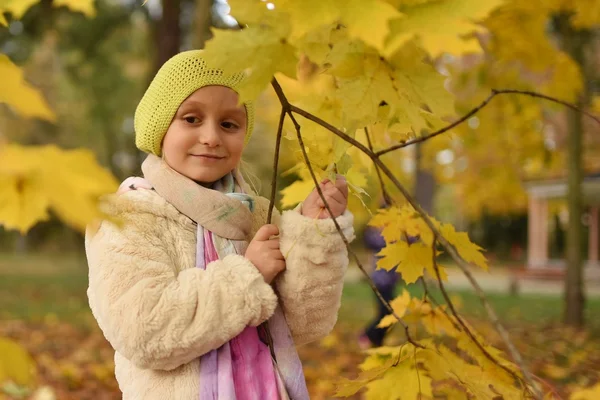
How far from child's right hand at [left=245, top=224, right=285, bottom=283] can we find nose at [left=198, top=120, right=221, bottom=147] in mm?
237

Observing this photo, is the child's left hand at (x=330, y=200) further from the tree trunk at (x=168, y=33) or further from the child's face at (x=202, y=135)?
the tree trunk at (x=168, y=33)

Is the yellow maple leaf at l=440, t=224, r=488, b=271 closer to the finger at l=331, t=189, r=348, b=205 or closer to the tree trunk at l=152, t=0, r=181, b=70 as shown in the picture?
the finger at l=331, t=189, r=348, b=205

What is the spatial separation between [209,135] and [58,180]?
813 millimetres

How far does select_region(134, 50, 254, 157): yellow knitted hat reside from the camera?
1441 mm

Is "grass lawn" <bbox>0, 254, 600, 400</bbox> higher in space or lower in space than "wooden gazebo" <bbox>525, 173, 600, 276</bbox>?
lower

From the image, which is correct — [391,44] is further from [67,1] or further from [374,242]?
[374,242]

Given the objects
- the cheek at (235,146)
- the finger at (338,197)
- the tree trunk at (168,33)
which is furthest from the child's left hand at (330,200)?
the tree trunk at (168,33)

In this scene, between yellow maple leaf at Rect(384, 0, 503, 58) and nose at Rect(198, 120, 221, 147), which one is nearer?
yellow maple leaf at Rect(384, 0, 503, 58)

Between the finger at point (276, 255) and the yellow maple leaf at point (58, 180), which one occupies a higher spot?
the yellow maple leaf at point (58, 180)

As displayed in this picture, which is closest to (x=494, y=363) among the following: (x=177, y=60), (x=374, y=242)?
(x=177, y=60)

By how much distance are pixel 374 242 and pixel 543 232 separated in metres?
15.6

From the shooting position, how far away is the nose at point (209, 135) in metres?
1.43

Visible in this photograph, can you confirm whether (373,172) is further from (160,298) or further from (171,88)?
(160,298)

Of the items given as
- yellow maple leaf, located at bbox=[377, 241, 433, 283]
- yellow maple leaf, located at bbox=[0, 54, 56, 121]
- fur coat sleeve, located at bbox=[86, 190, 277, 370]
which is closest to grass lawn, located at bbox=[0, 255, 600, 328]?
yellow maple leaf, located at bbox=[377, 241, 433, 283]
